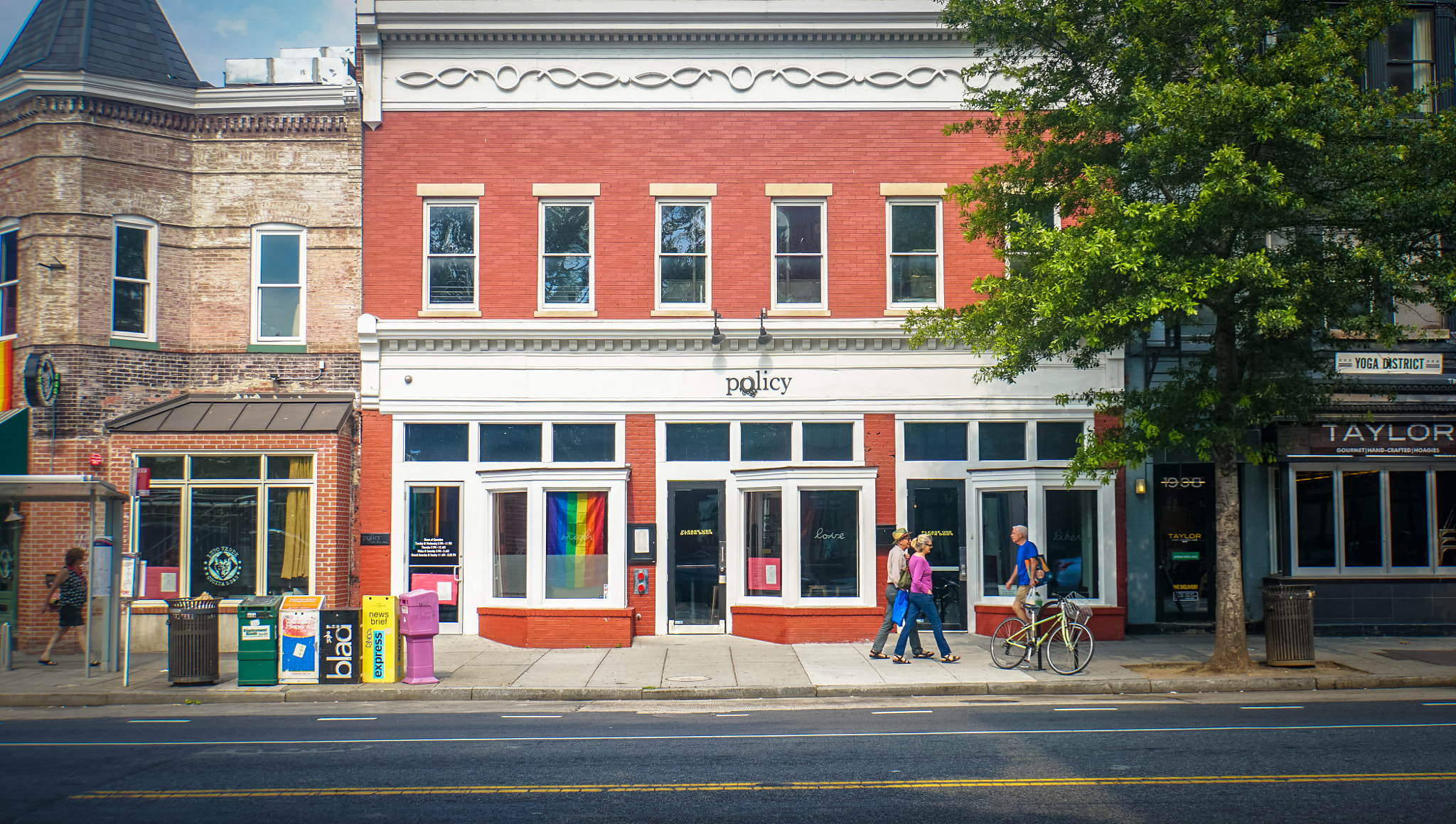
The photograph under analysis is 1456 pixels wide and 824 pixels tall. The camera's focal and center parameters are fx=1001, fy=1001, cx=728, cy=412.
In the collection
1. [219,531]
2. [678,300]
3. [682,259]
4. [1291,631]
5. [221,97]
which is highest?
[221,97]

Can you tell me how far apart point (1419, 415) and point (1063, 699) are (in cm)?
918

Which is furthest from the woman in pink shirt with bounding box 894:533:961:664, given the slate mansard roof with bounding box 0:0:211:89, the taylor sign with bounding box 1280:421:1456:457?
the slate mansard roof with bounding box 0:0:211:89

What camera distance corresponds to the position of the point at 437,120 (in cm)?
1706

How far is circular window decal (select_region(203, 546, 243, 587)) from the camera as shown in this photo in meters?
16.1

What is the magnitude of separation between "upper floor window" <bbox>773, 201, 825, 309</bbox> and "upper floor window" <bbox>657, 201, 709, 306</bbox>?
1.23 m

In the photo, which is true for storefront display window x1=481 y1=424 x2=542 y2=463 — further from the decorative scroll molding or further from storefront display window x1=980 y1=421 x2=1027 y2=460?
storefront display window x1=980 y1=421 x2=1027 y2=460

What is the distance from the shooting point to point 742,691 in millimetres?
12320

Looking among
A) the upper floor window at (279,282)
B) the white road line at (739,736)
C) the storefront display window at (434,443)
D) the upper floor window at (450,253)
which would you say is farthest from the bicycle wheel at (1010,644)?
the upper floor window at (279,282)

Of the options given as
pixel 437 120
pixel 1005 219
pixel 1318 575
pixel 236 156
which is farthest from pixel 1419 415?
pixel 236 156

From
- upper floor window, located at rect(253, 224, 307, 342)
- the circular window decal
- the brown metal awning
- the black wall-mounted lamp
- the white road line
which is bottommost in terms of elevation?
the white road line

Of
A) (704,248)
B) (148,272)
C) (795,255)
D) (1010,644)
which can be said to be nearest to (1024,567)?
(1010,644)

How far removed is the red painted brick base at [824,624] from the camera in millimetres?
15773

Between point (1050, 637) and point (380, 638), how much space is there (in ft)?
28.6

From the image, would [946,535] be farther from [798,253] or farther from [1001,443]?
[798,253]
